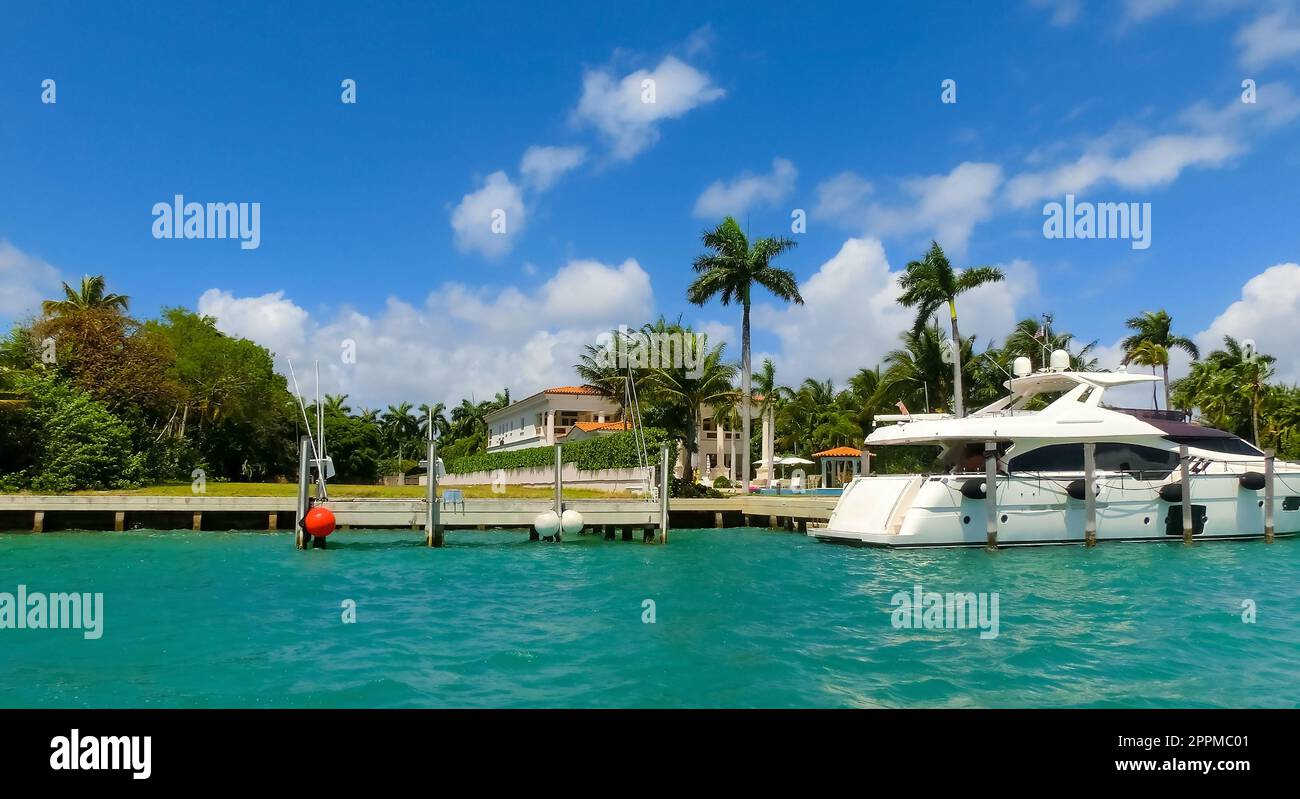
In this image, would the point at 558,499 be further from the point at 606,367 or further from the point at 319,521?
the point at 606,367

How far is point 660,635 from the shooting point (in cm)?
1174

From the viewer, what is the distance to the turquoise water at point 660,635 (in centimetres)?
907

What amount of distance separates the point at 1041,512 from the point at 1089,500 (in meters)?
1.38

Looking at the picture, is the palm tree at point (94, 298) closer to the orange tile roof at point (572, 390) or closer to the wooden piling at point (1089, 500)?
the orange tile roof at point (572, 390)

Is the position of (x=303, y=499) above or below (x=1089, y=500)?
above

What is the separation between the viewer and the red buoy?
932 inches

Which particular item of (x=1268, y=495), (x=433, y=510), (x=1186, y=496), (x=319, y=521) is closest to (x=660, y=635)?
(x=433, y=510)

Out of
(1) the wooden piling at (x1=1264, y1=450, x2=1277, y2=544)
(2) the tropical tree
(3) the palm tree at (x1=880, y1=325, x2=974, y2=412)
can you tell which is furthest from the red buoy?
(2) the tropical tree

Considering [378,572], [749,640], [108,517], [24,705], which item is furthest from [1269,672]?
[108,517]

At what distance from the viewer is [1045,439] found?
2316cm

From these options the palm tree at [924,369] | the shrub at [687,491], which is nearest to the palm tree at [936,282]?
the palm tree at [924,369]
